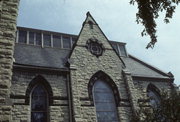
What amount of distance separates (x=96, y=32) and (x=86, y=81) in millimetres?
4816

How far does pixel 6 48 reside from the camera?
6.68 metres

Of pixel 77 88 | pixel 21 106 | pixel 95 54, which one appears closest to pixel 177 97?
pixel 77 88

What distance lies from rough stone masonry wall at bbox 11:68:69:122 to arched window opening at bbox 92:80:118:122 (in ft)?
7.18

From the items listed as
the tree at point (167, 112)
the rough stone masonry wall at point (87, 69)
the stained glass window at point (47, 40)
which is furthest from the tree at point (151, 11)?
the stained glass window at point (47, 40)

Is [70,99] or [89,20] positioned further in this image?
[89,20]

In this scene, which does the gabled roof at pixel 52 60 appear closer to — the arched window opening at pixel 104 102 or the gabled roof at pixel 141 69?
the gabled roof at pixel 141 69

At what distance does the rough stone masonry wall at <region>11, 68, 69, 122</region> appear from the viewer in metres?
11.8

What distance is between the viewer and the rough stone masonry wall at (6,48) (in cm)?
590

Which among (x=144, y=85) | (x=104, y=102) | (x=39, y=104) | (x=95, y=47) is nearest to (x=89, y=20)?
(x=95, y=47)

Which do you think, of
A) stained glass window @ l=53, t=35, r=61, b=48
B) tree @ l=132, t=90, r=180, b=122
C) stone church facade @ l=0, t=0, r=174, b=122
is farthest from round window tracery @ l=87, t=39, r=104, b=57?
tree @ l=132, t=90, r=180, b=122

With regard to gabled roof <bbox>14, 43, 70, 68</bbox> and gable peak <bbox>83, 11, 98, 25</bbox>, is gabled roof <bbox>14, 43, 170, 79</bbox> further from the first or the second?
gable peak <bbox>83, 11, 98, 25</bbox>

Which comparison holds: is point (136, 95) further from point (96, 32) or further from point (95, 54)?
point (96, 32)

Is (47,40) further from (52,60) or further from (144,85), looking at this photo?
(144,85)

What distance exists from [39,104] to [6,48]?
6.81 metres
